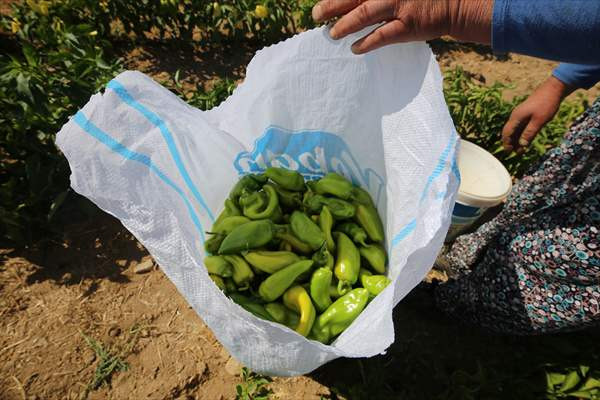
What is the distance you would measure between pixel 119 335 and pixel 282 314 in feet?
3.08

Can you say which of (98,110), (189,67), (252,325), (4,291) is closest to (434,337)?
(252,325)

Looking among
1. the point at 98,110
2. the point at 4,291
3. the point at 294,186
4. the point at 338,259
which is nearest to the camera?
the point at 98,110

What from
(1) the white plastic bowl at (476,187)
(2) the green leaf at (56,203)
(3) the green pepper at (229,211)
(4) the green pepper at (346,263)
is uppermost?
(2) the green leaf at (56,203)

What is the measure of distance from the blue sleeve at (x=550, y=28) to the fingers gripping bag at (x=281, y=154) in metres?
0.30

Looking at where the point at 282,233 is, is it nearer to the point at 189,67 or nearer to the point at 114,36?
the point at 189,67

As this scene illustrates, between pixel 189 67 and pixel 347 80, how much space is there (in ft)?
8.02

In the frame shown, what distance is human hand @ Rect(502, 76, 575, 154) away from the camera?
161cm

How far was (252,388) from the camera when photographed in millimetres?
1622

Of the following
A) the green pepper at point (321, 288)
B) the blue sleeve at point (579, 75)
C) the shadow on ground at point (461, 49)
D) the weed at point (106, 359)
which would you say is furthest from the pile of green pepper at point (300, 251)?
the shadow on ground at point (461, 49)

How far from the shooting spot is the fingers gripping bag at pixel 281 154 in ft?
3.46

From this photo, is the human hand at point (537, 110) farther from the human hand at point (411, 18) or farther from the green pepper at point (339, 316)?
the green pepper at point (339, 316)

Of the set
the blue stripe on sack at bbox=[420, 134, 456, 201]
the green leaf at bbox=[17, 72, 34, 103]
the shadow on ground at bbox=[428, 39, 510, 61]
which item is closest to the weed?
the green leaf at bbox=[17, 72, 34, 103]

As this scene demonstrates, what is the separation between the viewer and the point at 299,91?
4.95 ft

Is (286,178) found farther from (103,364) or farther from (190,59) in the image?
(190,59)
